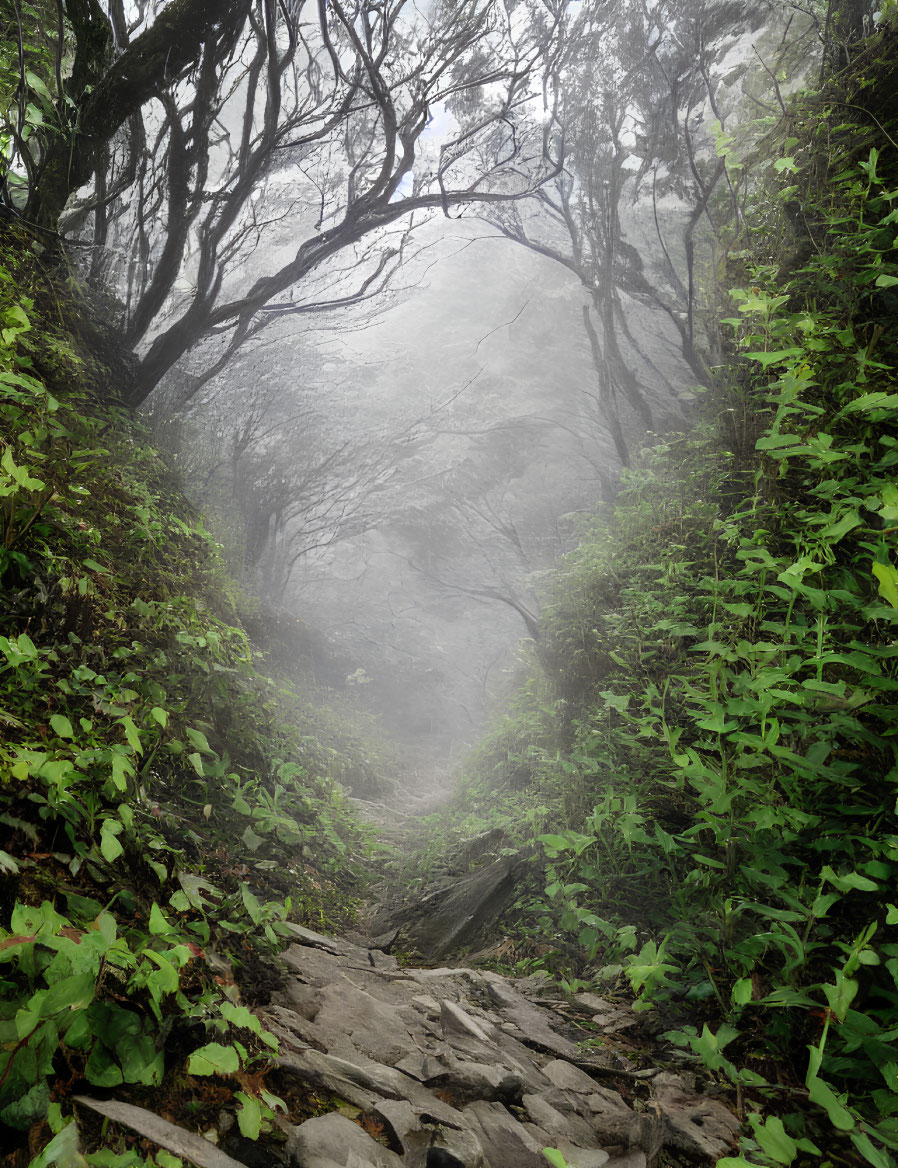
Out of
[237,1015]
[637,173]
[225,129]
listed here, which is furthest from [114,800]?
[637,173]

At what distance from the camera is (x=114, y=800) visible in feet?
5.77

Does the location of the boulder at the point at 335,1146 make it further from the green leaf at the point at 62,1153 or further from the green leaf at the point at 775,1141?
the green leaf at the point at 775,1141

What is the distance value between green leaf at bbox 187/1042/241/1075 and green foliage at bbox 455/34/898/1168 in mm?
1054

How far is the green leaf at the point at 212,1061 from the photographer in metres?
1.06

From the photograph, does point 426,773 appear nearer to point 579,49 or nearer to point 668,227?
point 668,227

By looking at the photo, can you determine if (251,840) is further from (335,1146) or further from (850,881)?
(850,881)

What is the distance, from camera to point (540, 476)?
1666 cm

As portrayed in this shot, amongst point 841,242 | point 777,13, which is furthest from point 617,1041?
point 777,13

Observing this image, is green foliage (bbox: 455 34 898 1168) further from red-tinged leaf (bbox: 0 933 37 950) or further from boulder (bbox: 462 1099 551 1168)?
red-tinged leaf (bbox: 0 933 37 950)

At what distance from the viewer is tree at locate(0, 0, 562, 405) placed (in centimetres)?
385

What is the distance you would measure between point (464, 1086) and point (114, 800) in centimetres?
141

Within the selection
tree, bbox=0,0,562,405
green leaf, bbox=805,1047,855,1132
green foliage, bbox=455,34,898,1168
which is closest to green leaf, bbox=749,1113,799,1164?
green foliage, bbox=455,34,898,1168

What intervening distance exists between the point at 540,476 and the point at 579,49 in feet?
34.4

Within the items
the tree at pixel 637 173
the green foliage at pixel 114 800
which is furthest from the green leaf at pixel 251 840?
the tree at pixel 637 173
